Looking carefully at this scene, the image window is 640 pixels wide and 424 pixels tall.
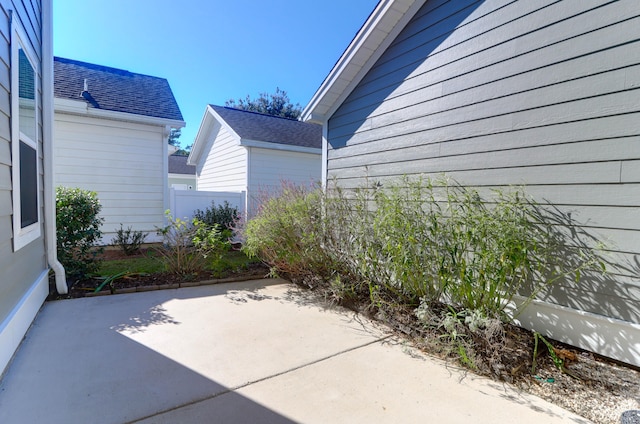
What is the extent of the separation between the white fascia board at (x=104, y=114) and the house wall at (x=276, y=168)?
2268mm

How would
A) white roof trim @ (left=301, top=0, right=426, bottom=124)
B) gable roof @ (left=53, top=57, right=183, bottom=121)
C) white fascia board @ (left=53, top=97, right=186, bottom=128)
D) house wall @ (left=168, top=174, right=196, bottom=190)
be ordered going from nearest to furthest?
white roof trim @ (left=301, top=0, right=426, bottom=124), white fascia board @ (left=53, top=97, right=186, bottom=128), gable roof @ (left=53, top=57, right=183, bottom=121), house wall @ (left=168, top=174, right=196, bottom=190)

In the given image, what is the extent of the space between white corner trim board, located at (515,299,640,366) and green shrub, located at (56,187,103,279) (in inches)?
239

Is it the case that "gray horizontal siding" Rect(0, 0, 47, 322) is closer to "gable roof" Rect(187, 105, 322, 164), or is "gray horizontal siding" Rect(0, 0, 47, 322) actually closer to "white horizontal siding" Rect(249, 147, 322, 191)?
"white horizontal siding" Rect(249, 147, 322, 191)

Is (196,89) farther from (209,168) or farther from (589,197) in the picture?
(589,197)

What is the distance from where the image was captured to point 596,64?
104 inches

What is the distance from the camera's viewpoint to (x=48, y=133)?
3945mm

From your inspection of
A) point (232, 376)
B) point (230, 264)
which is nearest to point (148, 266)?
point (230, 264)

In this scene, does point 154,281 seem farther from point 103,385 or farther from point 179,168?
point 179,168

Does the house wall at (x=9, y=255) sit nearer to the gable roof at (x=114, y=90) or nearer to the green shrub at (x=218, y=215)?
the gable roof at (x=114, y=90)

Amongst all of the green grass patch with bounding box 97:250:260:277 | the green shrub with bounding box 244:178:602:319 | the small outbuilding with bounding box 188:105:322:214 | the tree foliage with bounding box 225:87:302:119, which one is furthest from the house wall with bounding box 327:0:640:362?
the tree foliage with bounding box 225:87:302:119

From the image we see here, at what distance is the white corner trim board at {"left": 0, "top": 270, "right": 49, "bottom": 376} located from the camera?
7.57 feet

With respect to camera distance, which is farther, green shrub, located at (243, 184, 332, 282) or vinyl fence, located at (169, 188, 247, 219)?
vinyl fence, located at (169, 188, 247, 219)

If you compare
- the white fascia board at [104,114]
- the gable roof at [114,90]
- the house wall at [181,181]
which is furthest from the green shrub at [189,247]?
the house wall at [181,181]

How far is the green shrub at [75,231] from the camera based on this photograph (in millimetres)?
4508
